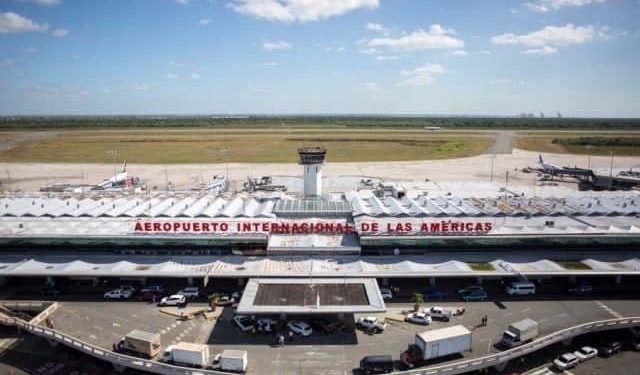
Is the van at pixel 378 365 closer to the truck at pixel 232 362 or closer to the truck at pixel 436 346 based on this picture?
the truck at pixel 436 346

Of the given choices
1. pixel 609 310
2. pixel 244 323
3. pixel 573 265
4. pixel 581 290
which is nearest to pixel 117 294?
pixel 244 323

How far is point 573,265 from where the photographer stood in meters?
44.2

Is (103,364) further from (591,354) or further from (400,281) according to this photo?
(591,354)

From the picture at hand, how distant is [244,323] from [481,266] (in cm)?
2552

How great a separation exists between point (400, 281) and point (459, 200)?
23.0 meters

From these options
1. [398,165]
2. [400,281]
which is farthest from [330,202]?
[398,165]

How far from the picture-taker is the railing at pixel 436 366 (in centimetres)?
2986

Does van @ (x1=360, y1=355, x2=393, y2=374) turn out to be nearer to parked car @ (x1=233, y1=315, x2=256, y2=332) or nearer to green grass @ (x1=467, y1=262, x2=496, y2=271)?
parked car @ (x1=233, y1=315, x2=256, y2=332)

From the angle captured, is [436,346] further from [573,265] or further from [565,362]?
[573,265]

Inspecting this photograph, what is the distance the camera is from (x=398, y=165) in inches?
5610

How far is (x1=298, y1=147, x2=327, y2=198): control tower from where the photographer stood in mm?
62750

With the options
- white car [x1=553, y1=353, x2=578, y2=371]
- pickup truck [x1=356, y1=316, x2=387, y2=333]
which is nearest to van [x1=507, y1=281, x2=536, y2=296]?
white car [x1=553, y1=353, x2=578, y2=371]

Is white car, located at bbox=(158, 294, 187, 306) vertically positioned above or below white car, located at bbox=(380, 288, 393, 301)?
below

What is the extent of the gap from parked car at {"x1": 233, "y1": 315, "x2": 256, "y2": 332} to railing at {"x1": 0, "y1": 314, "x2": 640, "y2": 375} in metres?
6.47
